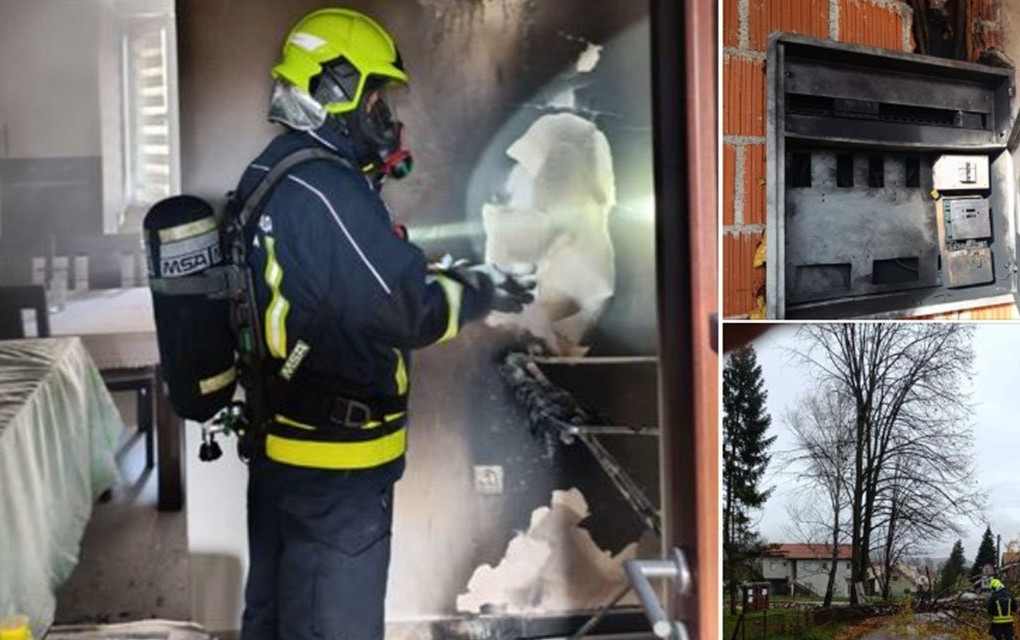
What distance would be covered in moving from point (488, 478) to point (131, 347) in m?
0.65

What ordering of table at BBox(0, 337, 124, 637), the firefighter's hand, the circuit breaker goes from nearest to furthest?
the circuit breaker → table at BBox(0, 337, 124, 637) → the firefighter's hand

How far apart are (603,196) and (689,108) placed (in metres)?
0.24

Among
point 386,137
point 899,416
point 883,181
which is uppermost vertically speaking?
point 386,137

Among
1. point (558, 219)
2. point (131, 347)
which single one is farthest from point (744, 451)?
point (131, 347)

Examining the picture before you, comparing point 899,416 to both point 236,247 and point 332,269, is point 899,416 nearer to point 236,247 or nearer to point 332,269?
point 332,269

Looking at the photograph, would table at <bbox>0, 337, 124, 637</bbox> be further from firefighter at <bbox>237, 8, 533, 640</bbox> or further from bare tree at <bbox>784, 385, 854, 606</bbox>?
bare tree at <bbox>784, 385, 854, 606</bbox>

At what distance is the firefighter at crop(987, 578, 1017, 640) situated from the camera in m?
1.70

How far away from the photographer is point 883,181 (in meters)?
1.58

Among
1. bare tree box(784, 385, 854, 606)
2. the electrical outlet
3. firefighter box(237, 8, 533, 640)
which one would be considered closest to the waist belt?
firefighter box(237, 8, 533, 640)

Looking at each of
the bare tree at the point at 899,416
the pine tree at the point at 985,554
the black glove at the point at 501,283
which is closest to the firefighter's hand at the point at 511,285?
the black glove at the point at 501,283

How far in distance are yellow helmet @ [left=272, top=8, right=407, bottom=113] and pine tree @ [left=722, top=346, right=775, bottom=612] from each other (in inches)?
30.7

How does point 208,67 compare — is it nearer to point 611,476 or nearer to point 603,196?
point 603,196

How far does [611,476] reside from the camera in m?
1.79

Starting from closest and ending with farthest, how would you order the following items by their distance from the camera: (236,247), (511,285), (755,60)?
1. (755,60)
2. (236,247)
3. (511,285)
